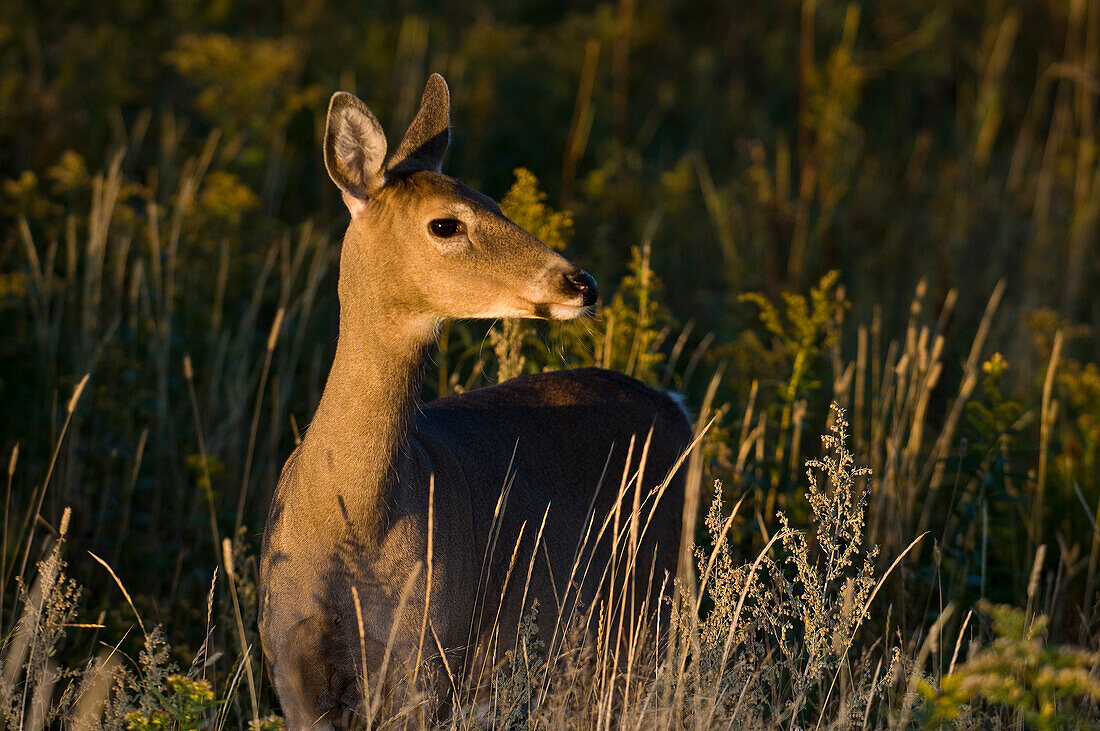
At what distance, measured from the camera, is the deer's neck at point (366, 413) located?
365 cm

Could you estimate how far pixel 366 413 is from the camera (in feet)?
12.1

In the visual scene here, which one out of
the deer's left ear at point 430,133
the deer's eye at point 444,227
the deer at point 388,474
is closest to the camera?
the deer at point 388,474

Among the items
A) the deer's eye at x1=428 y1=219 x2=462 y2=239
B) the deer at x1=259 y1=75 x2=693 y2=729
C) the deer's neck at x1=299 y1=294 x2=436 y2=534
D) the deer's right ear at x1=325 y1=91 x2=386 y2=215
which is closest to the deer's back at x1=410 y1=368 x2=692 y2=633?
the deer at x1=259 y1=75 x2=693 y2=729

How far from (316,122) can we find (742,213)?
3083 mm

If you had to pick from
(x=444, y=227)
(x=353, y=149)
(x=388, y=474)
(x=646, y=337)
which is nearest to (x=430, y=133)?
(x=353, y=149)

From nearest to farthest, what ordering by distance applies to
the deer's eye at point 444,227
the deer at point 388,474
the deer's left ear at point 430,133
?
the deer at point 388,474 < the deer's eye at point 444,227 < the deer's left ear at point 430,133

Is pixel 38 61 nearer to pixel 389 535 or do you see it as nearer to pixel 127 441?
pixel 127 441

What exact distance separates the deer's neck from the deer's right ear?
359mm

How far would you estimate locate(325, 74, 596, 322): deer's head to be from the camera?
12.1 feet

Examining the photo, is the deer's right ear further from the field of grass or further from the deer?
the field of grass

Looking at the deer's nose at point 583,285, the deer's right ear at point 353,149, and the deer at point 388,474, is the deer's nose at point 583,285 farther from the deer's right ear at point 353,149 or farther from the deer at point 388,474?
the deer's right ear at point 353,149

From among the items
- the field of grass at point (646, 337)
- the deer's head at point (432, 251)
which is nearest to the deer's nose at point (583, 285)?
the deer's head at point (432, 251)

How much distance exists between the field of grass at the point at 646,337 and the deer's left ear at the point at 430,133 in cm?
76

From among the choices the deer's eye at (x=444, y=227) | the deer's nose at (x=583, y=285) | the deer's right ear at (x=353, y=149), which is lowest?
the deer's nose at (x=583, y=285)
